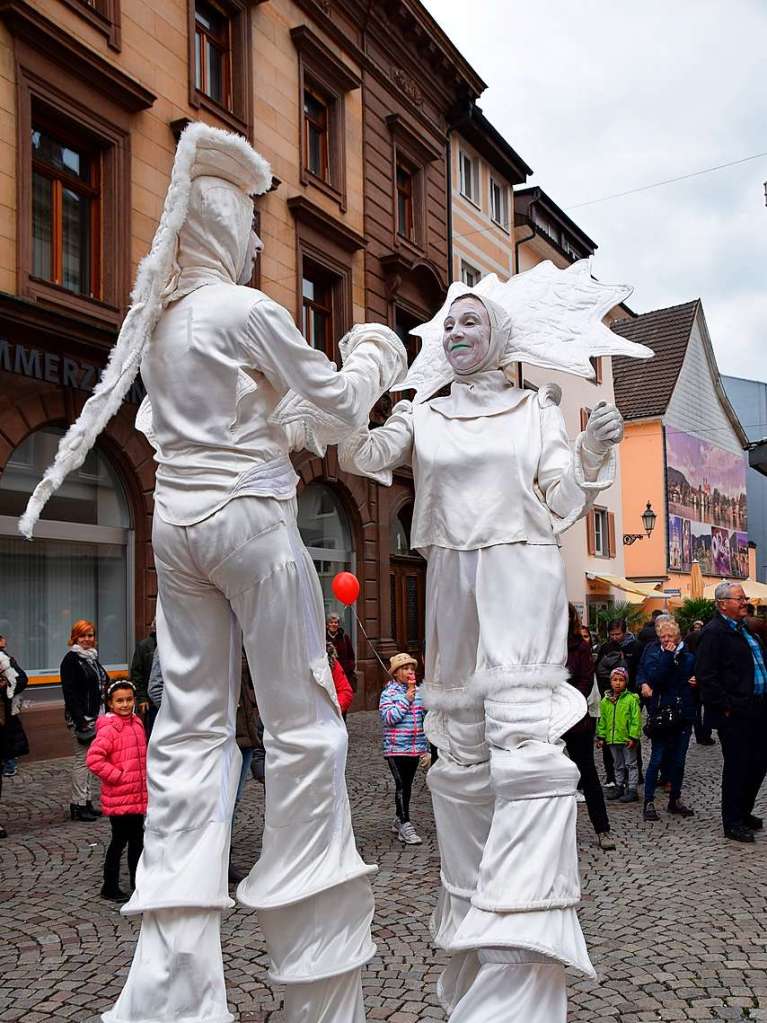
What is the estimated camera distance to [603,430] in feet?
9.91

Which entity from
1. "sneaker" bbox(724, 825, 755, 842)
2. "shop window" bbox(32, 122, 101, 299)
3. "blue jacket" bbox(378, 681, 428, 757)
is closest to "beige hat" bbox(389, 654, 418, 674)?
"blue jacket" bbox(378, 681, 428, 757)

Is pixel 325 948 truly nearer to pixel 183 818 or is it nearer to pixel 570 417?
pixel 183 818

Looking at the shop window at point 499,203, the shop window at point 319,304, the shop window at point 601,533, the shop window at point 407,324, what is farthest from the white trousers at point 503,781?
the shop window at point 601,533

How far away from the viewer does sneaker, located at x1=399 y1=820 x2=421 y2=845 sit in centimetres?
655

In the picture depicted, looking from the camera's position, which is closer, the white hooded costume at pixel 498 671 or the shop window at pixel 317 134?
the white hooded costume at pixel 498 671

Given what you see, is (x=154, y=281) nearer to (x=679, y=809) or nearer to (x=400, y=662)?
(x=400, y=662)

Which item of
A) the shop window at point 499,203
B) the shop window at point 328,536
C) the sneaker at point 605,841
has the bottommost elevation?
the sneaker at point 605,841

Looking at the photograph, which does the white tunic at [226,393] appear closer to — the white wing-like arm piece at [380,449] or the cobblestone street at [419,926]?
the white wing-like arm piece at [380,449]

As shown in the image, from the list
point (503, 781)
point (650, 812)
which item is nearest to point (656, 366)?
point (650, 812)

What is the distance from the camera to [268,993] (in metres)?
3.79

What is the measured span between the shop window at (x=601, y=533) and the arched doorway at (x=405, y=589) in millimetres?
9996

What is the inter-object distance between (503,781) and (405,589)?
49.9 feet

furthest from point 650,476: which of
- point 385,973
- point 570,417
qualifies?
point 385,973

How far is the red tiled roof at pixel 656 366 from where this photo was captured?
32.8m
